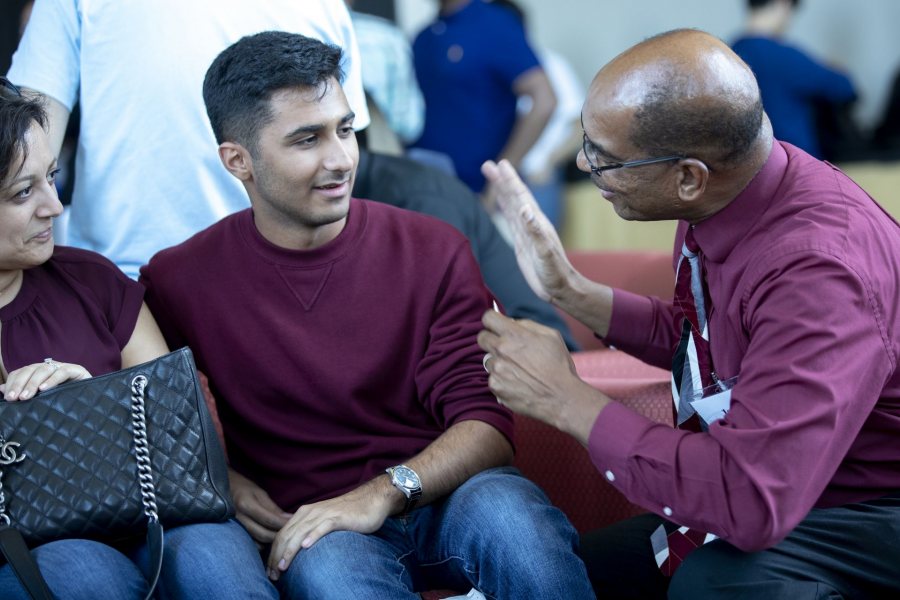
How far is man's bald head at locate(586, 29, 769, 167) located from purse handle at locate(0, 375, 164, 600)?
2.65 feet

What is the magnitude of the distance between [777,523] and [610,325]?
2.07ft

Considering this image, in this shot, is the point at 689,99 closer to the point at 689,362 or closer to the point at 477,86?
the point at 689,362

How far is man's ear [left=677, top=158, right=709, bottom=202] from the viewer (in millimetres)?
1565

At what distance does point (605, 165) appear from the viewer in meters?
1.63

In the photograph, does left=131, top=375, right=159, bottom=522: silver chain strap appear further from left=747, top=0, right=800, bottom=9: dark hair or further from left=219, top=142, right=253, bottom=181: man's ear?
left=747, top=0, right=800, bottom=9: dark hair

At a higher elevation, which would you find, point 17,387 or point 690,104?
point 690,104

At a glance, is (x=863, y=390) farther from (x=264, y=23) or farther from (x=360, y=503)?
(x=264, y=23)

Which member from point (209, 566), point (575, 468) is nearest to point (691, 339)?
point (575, 468)

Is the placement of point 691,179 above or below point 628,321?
above

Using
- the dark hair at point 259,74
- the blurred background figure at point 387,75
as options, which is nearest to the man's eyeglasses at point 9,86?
the dark hair at point 259,74

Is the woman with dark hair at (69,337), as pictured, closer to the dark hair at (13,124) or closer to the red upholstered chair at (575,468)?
the dark hair at (13,124)

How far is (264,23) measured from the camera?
7.72 ft

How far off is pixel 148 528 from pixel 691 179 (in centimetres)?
93

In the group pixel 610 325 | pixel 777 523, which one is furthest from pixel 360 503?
pixel 777 523
